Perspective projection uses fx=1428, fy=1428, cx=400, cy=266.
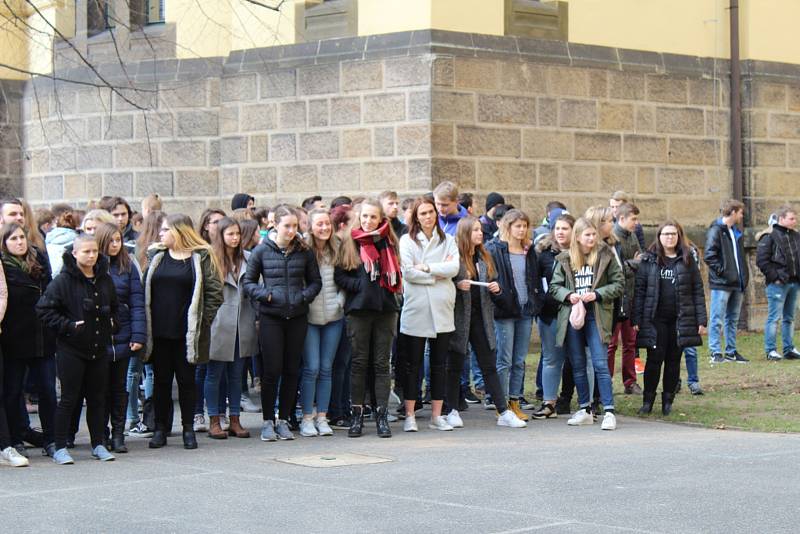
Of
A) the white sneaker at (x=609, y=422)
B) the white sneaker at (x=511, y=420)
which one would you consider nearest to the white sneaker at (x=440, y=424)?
the white sneaker at (x=511, y=420)

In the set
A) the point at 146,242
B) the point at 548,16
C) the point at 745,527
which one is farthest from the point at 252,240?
the point at 548,16

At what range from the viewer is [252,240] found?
12242 millimetres

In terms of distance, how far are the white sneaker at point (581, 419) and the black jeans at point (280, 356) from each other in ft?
7.79

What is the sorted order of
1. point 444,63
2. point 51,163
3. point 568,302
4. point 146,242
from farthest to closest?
point 51,163
point 444,63
point 568,302
point 146,242

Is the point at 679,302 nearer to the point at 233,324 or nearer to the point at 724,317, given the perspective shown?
A: the point at 233,324

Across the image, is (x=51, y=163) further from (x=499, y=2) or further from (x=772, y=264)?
(x=772, y=264)

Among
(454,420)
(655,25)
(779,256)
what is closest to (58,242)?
(454,420)

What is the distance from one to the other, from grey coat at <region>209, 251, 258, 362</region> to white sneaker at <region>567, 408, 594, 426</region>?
271 centimetres

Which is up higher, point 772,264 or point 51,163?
point 51,163

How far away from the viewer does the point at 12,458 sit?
965 cm

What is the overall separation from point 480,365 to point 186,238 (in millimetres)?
2806

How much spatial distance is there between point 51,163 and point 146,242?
968 cm

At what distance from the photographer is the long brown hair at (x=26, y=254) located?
1030 centimetres

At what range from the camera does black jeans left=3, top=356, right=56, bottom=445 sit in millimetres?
10281
